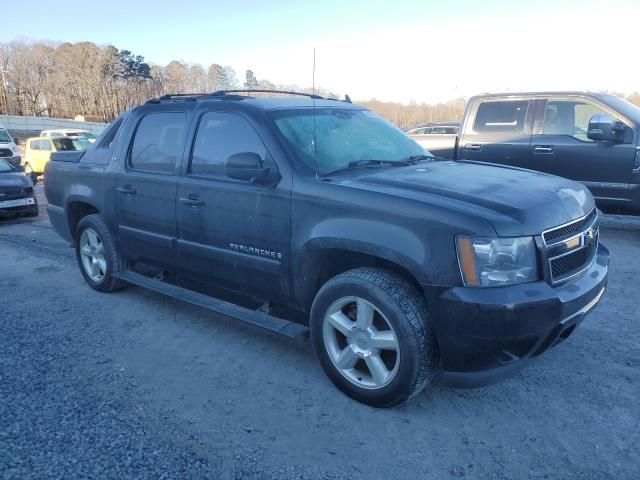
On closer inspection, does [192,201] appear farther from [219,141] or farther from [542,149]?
[542,149]

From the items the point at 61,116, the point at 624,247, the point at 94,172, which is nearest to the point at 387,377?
the point at 94,172

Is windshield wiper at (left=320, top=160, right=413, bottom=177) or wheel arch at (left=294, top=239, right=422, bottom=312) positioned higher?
windshield wiper at (left=320, top=160, right=413, bottom=177)

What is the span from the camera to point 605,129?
6.47m

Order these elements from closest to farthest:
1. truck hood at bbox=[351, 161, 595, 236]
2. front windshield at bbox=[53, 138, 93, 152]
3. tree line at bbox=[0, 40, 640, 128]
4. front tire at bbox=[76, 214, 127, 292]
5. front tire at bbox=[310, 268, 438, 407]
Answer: truck hood at bbox=[351, 161, 595, 236] → front tire at bbox=[310, 268, 438, 407] → front tire at bbox=[76, 214, 127, 292] → front windshield at bbox=[53, 138, 93, 152] → tree line at bbox=[0, 40, 640, 128]

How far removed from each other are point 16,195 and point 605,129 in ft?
32.3

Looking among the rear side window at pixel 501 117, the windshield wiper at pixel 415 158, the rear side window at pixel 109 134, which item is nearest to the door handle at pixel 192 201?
the rear side window at pixel 109 134

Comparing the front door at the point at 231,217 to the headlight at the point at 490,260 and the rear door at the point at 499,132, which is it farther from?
the rear door at the point at 499,132

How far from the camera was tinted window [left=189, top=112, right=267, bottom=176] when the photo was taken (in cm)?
362

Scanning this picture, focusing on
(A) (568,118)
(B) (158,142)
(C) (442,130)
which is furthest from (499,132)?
(C) (442,130)

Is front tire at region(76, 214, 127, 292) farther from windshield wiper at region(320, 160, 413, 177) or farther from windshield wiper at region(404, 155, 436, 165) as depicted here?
windshield wiper at region(404, 155, 436, 165)

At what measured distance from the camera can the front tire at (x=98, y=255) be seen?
4.83 m

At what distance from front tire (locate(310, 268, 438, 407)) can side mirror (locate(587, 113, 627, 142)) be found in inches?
195

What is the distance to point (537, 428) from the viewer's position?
9.15ft

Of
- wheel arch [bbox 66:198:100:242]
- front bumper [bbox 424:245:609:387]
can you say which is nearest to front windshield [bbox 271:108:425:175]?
front bumper [bbox 424:245:609:387]
